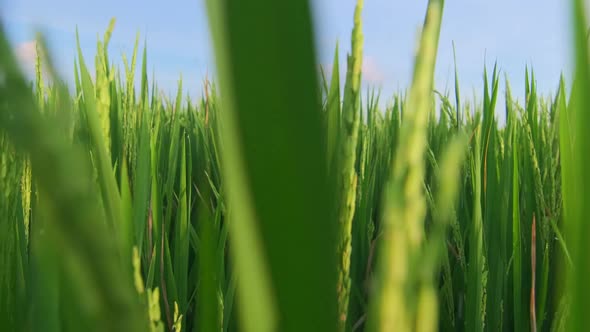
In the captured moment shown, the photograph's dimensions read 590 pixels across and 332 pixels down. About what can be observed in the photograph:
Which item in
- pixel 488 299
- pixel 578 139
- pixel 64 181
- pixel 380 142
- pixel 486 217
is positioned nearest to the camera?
pixel 64 181

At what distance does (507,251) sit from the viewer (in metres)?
1.24

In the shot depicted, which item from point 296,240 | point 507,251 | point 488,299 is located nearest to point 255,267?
point 296,240

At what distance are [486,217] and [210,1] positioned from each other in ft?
3.89

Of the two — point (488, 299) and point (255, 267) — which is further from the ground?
point (255, 267)

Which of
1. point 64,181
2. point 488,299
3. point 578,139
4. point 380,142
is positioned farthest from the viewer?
point 380,142

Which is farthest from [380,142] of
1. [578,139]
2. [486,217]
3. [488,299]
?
[578,139]

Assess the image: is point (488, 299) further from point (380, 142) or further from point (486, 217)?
point (380, 142)

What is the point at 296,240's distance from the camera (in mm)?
150

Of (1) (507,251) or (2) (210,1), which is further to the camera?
(1) (507,251)

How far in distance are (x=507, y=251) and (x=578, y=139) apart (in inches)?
42.6

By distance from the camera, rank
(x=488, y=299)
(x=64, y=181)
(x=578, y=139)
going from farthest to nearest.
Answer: (x=488, y=299) < (x=578, y=139) < (x=64, y=181)

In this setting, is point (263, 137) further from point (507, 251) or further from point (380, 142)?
point (380, 142)

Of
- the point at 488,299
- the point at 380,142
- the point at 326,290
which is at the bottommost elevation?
the point at 488,299

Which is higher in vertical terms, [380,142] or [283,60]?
[380,142]
